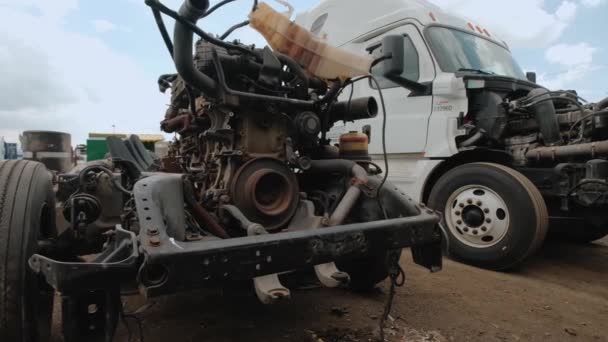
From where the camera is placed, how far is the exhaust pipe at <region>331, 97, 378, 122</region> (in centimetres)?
270

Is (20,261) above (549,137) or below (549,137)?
below

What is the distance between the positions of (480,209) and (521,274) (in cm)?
75

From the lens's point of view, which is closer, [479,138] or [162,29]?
[162,29]

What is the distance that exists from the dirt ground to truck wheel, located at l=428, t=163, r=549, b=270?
258 mm

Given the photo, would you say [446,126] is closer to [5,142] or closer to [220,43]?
[220,43]

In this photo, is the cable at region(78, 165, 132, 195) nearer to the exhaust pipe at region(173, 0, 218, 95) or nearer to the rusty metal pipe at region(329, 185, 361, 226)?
the exhaust pipe at region(173, 0, 218, 95)

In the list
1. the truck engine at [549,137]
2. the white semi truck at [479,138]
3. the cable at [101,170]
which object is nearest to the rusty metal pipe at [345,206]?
the white semi truck at [479,138]

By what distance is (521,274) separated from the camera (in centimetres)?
380

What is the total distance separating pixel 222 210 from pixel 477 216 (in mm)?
2766

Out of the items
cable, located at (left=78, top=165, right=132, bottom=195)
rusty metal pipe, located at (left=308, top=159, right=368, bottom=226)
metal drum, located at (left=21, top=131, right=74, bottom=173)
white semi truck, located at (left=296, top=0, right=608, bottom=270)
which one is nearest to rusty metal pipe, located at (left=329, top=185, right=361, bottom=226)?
rusty metal pipe, located at (left=308, top=159, right=368, bottom=226)

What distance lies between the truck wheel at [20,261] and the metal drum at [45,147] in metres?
5.12

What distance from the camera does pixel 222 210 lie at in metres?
2.28

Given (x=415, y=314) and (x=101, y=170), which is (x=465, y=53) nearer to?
(x=415, y=314)

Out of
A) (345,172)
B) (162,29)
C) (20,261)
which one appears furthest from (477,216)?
(20,261)
